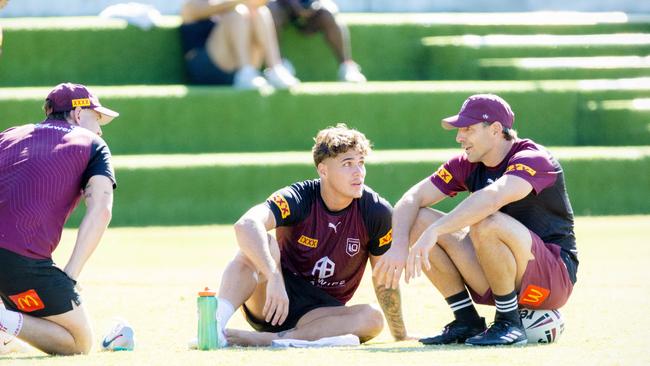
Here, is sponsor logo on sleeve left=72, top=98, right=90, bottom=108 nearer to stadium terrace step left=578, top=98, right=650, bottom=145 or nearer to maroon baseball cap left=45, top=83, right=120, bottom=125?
maroon baseball cap left=45, top=83, right=120, bottom=125

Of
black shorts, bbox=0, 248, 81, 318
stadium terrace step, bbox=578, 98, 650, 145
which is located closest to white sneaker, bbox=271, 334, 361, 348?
black shorts, bbox=0, 248, 81, 318

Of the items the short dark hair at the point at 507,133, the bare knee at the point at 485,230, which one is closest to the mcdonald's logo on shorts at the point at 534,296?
the bare knee at the point at 485,230

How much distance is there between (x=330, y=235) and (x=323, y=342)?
24.3 inches

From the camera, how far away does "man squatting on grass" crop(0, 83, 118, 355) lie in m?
5.73

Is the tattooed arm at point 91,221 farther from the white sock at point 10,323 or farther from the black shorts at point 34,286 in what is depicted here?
the white sock at point 10,323

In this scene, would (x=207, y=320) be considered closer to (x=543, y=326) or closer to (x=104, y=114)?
(x=104, y=114)

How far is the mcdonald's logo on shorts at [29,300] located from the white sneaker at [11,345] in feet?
0.53

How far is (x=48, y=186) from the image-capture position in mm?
5828

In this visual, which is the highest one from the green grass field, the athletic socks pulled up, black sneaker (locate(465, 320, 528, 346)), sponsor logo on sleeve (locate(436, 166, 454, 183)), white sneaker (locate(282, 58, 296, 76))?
white sneaker (locate(282, 58, 296, 76))

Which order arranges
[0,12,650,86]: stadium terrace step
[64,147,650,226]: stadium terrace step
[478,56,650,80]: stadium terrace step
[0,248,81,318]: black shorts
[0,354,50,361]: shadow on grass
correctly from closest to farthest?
[0,354,50,361]: shadow on grass
[0,248,81,318]: black shorts
[64,147,650,226]: stadium terrace step
[0,12,650,86]: stadium terrace step
[478,56,650,80]: stadium terrace step

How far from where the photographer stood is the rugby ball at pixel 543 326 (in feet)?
19.6

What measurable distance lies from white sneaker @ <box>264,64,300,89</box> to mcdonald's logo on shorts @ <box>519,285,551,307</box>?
7.02m

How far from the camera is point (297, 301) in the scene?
6375 mm

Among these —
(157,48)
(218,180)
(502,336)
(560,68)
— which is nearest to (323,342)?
(502,336)
